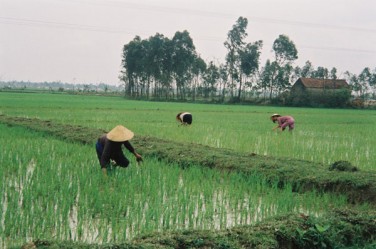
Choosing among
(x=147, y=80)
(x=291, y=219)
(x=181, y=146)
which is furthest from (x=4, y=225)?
(x=147, y=80)

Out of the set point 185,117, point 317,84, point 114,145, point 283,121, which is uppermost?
point 317,84

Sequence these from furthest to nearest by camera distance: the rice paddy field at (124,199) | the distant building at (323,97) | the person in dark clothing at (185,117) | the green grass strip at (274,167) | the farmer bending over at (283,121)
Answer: the distant building at (323,97)
the person in dark clothing at (185,117)
the farmer bending over at (283,121)
the green grass strip at (274,167)
the rice paddy field at (124,199)

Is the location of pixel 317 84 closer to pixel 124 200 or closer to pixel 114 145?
pixel 114 145

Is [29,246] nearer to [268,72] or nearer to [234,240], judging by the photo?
[234,240]

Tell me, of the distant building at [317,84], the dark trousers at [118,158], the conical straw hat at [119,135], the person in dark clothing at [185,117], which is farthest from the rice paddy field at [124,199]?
the distant building at [317,84]

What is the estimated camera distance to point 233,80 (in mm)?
41906

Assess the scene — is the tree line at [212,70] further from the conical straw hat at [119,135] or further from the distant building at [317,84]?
the conical straw hat at [119,135]

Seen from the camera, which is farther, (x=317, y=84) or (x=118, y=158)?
(x=317, y=84)

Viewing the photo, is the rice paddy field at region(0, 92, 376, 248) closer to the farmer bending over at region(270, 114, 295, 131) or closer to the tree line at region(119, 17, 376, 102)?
the farmer bending over at region(270, 114, 295, 131)

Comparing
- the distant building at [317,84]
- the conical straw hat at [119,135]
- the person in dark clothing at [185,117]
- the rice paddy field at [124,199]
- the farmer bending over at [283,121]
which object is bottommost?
the rice paddy field at [124,199]

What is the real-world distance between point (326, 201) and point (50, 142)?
6059 millimetres

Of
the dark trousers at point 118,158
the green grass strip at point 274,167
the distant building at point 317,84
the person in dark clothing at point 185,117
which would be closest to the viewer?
the green grass strip at point 274,167

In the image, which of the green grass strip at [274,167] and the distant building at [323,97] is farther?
the distant building at [323,97]

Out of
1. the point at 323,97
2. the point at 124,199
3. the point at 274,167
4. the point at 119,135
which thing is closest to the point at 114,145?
the point at 119,135
